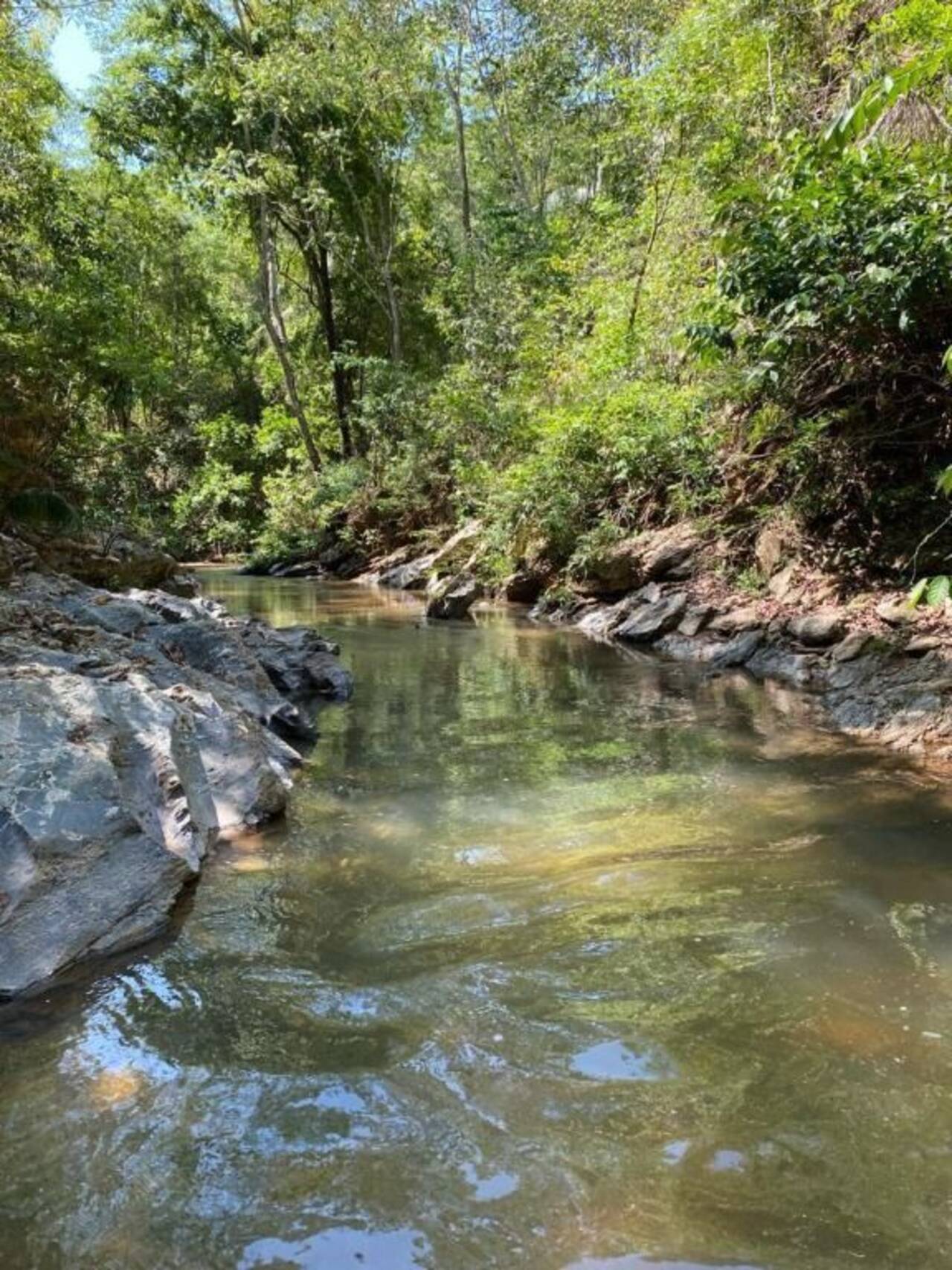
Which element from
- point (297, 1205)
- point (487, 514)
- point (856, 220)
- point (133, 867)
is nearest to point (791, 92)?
point (856, 220)

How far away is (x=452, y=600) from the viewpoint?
13562 mm

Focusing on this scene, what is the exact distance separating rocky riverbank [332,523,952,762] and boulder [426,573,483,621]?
29 millimetres

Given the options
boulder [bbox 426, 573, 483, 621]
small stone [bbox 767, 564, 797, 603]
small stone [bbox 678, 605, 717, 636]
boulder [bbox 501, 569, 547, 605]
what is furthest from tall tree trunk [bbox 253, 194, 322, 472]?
small stone [bbox 767, 564, 797, 603]

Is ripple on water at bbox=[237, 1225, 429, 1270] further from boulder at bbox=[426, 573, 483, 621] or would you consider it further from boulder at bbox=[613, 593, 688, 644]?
boulder at bbox=[426, 573, 483, 621]

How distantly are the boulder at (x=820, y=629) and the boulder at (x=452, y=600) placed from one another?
5800 mm

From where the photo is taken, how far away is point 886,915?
3.47 metres

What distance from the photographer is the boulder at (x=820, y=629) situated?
26.6 feet

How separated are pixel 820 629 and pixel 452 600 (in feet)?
20.7

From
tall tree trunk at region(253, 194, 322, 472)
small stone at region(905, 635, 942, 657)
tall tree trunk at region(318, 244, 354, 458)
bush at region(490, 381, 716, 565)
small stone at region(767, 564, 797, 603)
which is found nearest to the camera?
small stone at region(905, 635, 942, 657)

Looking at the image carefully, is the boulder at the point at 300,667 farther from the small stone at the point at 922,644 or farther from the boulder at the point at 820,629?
the small stone at the point at 922,644

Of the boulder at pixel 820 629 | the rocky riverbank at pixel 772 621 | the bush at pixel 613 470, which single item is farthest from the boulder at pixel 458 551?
the boulder at pixel 820 629

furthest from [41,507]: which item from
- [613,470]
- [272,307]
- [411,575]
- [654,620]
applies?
[272,307]

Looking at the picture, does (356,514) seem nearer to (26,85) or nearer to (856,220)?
(26,85)

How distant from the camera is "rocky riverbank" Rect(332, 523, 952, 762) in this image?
20.8 feet
